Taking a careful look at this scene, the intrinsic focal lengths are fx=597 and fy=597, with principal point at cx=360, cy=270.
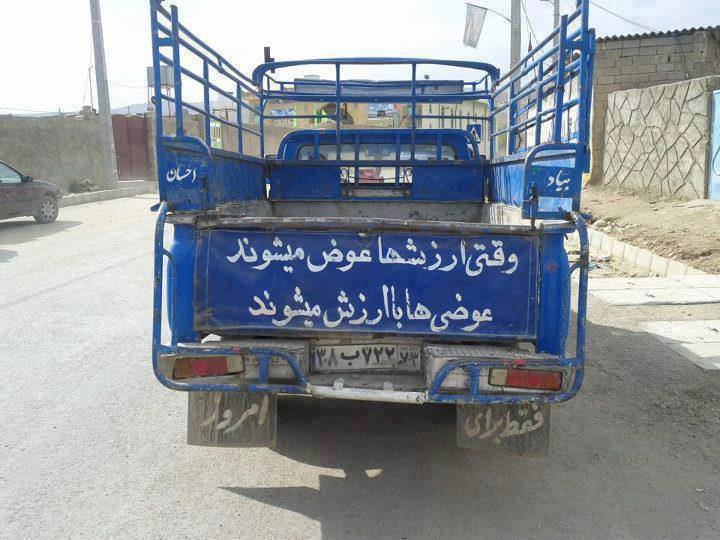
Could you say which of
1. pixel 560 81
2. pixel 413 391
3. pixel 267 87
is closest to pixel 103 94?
pixel 267 87

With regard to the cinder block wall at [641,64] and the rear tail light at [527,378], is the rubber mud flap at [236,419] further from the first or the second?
the cinder block wall at [641,64]

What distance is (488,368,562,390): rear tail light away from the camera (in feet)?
8.48

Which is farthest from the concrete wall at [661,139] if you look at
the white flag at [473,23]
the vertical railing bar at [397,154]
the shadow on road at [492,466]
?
the shadow on road at [492,466]

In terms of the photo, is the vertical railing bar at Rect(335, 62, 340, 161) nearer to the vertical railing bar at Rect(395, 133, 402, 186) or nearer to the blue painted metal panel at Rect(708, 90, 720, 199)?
the vertical railing bar at Rect(395, 133, 402, 186)

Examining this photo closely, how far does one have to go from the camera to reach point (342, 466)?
3180mm

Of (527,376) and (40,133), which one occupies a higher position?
(40,133)

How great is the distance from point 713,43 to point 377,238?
15.1 metres

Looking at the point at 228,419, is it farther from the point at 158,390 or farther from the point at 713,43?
the point at 713,43

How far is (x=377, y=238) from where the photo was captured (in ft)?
9.30

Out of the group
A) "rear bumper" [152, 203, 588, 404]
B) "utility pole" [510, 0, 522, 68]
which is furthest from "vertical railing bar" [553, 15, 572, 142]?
"utility pole" [510, 0, 522, 68]

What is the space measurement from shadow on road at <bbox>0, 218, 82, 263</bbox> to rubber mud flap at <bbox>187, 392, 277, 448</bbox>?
7665 mm

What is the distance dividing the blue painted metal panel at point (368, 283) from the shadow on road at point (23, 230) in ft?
25.2

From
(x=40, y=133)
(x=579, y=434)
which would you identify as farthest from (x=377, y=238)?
(x=40, y=133)

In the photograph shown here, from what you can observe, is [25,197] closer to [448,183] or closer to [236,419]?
[448,183]
